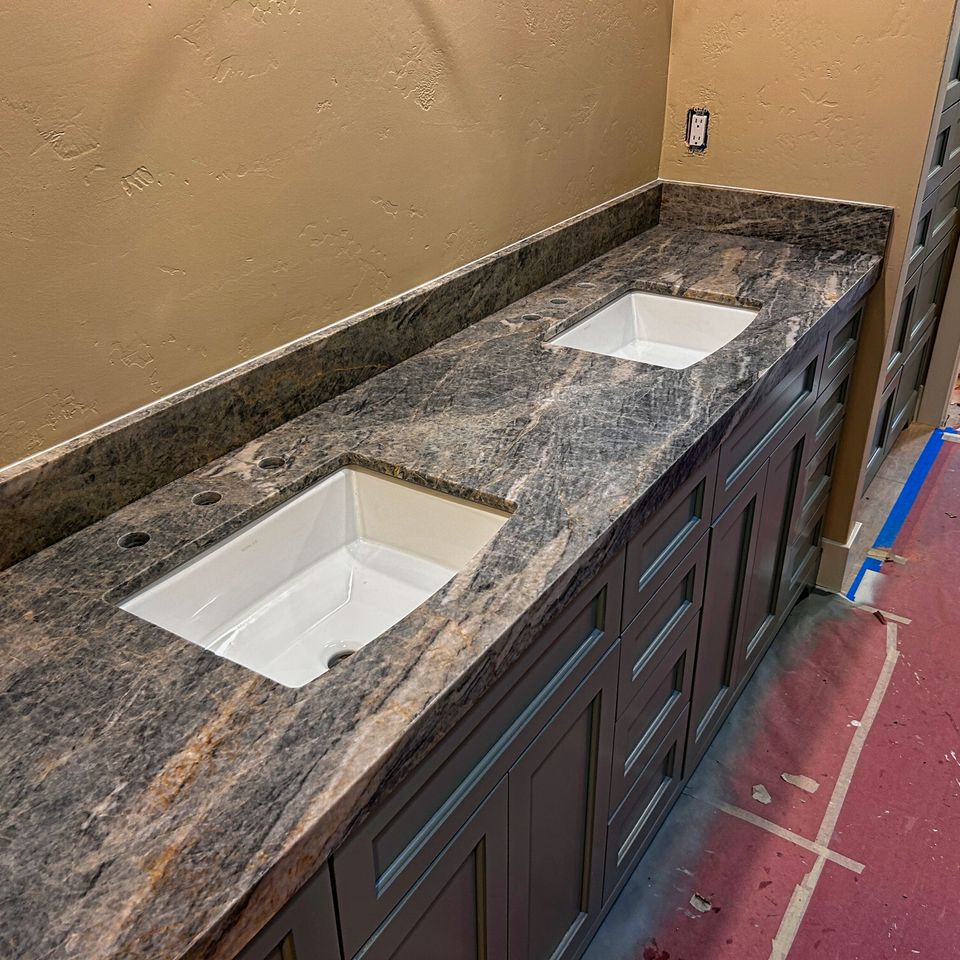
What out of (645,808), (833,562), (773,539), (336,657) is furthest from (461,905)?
(833,562)

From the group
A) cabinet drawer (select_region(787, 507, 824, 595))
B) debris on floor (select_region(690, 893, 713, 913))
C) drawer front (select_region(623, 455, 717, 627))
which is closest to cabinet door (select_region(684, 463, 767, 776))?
drawer front (select_region(623, 455, 717, 627))

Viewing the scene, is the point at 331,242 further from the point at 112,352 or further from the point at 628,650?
the point at 628,650

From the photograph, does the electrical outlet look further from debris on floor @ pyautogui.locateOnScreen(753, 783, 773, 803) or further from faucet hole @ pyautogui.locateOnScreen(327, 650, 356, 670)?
faucet hole @ pyautogui.locateOnScreen(327, 650, 356, 670)

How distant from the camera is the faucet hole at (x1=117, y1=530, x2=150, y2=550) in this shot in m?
1.17

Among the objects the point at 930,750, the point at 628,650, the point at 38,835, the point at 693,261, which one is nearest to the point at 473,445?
the point at 628,650

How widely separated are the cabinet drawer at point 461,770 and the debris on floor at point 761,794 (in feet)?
2.92

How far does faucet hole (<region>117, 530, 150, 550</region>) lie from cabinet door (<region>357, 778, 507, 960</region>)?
530mm

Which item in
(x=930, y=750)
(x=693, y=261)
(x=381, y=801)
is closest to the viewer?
(x=381, y=801)

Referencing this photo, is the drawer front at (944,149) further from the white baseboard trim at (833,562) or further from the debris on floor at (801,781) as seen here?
the debris on floor at (801,781)

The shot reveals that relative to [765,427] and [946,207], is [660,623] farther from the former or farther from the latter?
[946,207]

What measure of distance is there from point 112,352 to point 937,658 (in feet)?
6.85

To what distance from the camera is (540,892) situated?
136 centimetres

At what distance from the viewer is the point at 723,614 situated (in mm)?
1918

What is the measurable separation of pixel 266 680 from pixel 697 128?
1920 millimetres
